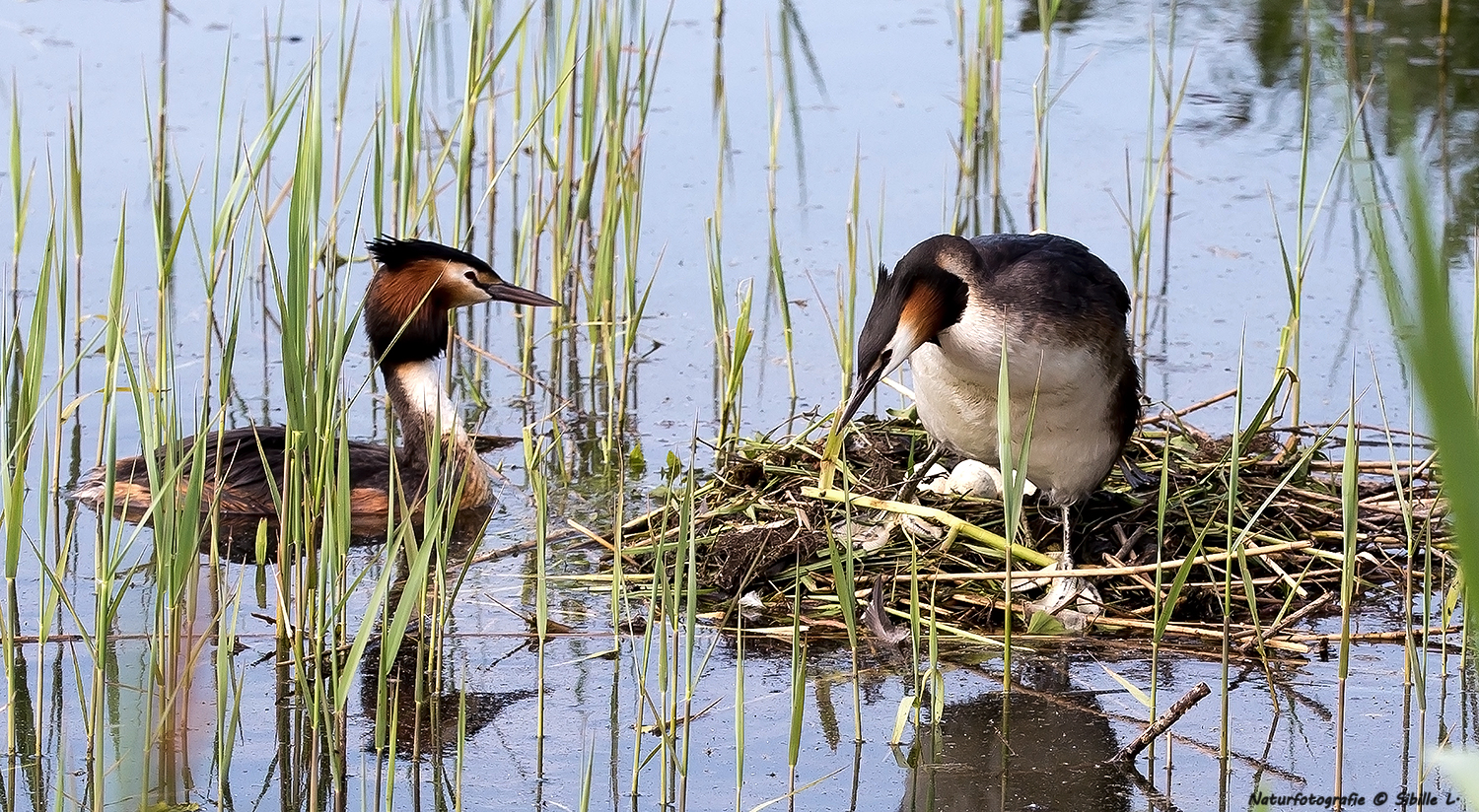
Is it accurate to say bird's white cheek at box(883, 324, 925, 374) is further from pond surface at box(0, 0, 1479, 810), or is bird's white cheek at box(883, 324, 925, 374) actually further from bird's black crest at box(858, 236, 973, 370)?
pond surface at box(0, 0, 1479, 810)

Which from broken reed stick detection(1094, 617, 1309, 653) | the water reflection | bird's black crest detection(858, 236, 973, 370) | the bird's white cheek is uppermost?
bird's black crest detection(858, 236, 973, 370)

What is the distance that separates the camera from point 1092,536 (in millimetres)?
4621

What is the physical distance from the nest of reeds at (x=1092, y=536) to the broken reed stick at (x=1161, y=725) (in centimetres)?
59

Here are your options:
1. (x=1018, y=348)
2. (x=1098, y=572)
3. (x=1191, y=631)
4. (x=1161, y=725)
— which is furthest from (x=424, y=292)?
(x=1161, y=725)

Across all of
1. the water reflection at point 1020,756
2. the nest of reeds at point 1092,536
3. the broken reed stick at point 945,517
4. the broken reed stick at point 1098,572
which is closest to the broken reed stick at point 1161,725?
the water reflection at point 1020,756

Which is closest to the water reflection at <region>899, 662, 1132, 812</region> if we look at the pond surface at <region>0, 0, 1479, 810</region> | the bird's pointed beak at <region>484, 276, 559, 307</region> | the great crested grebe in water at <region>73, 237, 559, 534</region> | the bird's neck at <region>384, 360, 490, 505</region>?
the pond surface at <region>0, 0, 1479, 810</region>

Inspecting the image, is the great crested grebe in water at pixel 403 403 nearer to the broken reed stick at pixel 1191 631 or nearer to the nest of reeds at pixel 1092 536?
the nest of reeds at pixel 1092 536

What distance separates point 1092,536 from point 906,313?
108 cm

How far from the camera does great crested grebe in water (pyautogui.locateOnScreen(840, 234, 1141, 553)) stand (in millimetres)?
3924

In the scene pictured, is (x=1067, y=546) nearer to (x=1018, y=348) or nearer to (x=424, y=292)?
(x=1018, y=348)

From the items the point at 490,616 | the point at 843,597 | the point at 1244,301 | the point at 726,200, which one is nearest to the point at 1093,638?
the point at 843,597

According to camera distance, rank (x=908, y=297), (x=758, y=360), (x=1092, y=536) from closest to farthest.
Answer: (x=908, y=297)
(x=1092, y=536)
(x=758, y=360)

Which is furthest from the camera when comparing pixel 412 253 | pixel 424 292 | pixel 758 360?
pixel 758 360

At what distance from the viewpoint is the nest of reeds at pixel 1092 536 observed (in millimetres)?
4102
